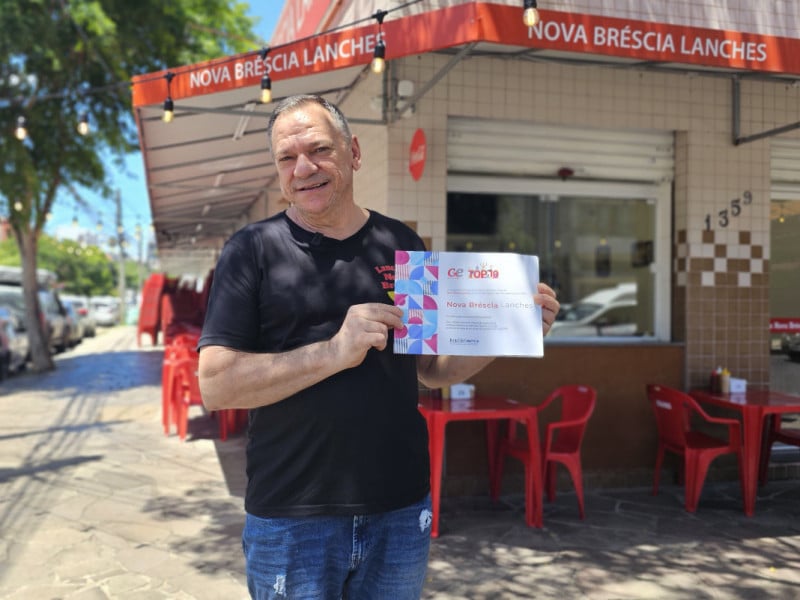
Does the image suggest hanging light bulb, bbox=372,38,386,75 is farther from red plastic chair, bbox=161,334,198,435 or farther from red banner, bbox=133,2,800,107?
red plastic chair, bbox=161,334,198,435

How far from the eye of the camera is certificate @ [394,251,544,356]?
1.78m

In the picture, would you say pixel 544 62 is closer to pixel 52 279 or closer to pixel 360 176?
pixel 360 176

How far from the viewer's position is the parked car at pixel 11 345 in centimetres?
1304

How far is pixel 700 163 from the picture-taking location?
20.4 feet

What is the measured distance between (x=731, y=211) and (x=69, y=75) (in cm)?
1060

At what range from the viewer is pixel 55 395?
11.2 meters

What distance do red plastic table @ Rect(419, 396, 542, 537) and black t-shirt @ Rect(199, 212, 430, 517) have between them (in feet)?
9.77

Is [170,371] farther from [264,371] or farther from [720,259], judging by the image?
[264,371]

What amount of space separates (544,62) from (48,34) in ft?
28.2

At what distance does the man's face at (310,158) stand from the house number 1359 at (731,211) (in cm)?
534

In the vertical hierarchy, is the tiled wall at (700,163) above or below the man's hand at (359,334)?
above

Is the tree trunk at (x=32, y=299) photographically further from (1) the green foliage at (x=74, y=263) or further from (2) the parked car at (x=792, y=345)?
(1) the green foliage at (x=74, y=263)

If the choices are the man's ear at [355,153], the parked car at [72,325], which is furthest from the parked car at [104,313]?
the man's ear at [355,153]

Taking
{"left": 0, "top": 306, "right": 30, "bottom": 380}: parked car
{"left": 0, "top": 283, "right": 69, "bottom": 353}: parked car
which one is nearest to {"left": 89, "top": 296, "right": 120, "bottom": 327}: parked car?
{"left": 0, "top": 283, "right": 69, "bottom": 353}: parked car
